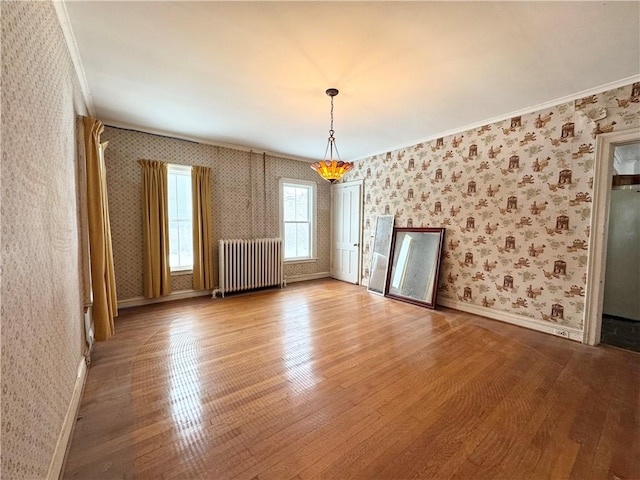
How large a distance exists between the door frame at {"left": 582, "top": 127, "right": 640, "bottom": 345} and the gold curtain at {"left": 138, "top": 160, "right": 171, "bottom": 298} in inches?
212

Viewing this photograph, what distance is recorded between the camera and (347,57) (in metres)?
2.18

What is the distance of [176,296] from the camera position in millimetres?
4379

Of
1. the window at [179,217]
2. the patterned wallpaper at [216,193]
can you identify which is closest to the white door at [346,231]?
the patterned wallpaper at [216,193]

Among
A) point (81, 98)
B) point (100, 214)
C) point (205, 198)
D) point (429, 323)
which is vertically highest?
point (81, 98)

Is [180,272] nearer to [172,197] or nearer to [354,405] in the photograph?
[172,197]

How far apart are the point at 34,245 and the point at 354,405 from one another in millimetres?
2030

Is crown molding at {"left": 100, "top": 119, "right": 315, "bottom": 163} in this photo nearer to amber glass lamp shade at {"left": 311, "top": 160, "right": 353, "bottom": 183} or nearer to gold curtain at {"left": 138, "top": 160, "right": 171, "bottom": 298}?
gold curtain at {"left": 138, "top": 160, "right": 171, "bottom": 298}

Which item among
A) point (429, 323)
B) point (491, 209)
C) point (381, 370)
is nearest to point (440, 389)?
point (381, 370)

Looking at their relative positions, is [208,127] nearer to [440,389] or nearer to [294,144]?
[294,144]

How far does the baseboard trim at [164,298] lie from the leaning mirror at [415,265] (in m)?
3.30

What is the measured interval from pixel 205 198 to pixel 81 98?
1.97m

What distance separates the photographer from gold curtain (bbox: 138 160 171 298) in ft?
13.0

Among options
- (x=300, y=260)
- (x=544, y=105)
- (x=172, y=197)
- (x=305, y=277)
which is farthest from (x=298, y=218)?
(x=544, y=105)

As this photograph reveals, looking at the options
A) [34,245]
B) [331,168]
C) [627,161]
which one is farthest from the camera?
[627,161]
